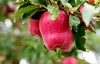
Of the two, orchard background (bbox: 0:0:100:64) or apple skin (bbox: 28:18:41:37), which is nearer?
orchard background (bbox: 0:0:100:64)

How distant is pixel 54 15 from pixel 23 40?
1.76 m

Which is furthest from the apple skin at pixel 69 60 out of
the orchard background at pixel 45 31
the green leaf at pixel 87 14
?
the green leaf at pixel 87 14

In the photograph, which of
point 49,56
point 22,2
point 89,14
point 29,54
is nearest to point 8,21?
point 29,54

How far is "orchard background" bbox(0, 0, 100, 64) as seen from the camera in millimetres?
1045

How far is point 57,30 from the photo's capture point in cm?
109

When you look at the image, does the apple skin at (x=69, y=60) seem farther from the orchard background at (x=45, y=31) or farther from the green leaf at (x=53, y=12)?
the green leaf at (x=53, y=12)

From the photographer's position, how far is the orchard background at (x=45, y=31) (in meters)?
1.04

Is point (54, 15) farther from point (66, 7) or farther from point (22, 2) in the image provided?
point (22, 2)

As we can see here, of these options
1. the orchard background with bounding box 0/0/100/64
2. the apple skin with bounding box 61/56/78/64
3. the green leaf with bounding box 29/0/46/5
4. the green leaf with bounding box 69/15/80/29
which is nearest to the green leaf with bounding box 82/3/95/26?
the orchard background with bounding box 0/0/100/64

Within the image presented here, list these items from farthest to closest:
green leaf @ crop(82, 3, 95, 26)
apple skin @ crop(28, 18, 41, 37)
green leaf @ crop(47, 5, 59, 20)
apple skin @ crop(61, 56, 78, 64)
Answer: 1. apple skin @ crop(61, 56, 78, 64)
2. apple skin @ crop(28, 18, 41, 37)
3. green leaf @ crop(47, 5, 59, 20)
4. green leaf @ crop(82, 3, 95, 26)

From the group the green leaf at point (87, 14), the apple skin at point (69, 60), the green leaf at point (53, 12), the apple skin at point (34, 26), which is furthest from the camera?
the apple skin at point (69, 60)

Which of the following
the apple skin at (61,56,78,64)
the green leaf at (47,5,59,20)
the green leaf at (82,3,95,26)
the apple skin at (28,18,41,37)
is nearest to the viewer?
the green leaf at (82,3,95,26)

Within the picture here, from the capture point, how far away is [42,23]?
3.62 ft

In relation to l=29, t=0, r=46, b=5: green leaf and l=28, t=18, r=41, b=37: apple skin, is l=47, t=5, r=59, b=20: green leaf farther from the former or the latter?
l=28, t=18, r=41, b=37: apple skin
